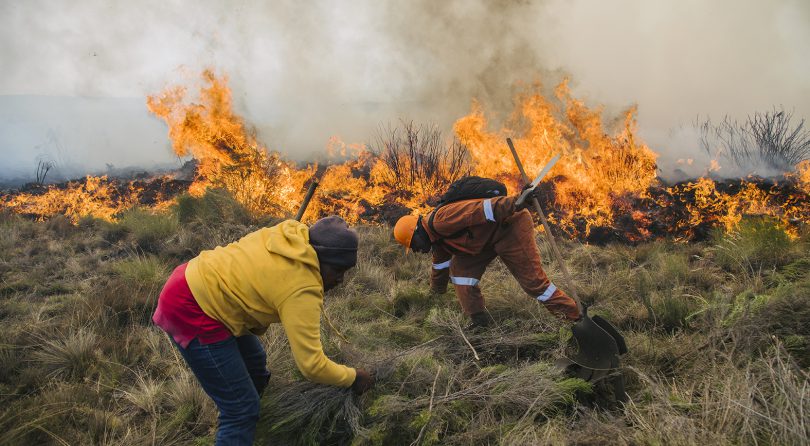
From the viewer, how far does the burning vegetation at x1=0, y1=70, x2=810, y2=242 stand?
7.34m

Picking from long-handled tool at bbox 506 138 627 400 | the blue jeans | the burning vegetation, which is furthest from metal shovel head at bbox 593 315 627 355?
the burning vegetation

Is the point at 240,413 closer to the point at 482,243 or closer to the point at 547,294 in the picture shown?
the point at 482,243

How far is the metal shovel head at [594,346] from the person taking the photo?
2.86 meters

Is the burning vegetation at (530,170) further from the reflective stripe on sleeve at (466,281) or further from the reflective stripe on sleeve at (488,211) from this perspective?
the reflective stripe on sleeve at (488,211)

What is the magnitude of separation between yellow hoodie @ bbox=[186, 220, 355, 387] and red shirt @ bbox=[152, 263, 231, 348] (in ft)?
0.17

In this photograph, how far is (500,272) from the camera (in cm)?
570

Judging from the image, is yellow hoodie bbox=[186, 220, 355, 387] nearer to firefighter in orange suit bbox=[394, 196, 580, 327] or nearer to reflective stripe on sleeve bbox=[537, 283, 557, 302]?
firefighter in orange suit bbox=[394, 196, 580, 327]

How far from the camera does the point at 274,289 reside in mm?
1985

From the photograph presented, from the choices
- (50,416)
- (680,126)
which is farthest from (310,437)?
(680,126)

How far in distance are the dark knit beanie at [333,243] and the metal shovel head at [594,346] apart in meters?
1.75

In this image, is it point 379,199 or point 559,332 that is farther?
point 379,199

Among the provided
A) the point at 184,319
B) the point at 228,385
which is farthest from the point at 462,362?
the point at 184,319

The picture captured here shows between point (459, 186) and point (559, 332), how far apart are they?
149 cm

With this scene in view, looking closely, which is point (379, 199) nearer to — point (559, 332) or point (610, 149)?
point (610, 149)
